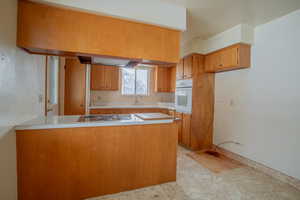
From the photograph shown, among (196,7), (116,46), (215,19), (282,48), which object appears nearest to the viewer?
(116,46)

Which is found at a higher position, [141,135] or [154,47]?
[154,47]

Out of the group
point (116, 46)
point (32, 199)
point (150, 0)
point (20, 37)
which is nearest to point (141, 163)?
point (32, 199)

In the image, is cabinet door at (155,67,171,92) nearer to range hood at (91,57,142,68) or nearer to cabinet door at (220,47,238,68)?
cabinet door at (220,47,238,68)

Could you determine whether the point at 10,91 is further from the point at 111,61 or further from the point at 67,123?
the point at 111,61

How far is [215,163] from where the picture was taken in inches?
101

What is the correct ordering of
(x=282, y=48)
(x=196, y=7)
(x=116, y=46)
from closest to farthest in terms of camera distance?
(x=116, y=46) < (x=196, y=7) < (x=282, y=48)

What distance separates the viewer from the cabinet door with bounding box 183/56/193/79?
318 centimetres

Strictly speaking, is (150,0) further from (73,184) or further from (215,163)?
(215,163)

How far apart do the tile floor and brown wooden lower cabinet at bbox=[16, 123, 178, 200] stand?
0.41ft

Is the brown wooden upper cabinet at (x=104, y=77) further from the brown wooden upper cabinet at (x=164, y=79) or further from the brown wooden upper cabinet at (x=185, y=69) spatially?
the brown wooden upper cabinet at (x=185, y=69)

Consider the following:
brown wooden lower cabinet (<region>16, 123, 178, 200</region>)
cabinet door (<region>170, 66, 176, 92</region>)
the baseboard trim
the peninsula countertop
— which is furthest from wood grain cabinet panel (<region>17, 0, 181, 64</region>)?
cabinet door (<region>170, 66, 176, 92</region>)

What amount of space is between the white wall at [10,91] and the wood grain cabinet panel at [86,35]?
13 cm

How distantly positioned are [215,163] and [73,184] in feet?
7.49

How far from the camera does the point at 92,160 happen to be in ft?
5.34
